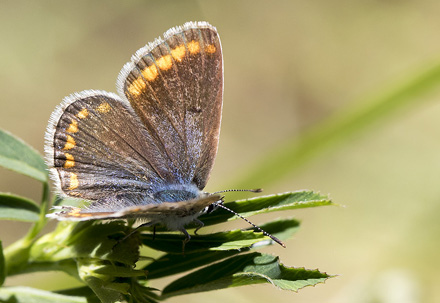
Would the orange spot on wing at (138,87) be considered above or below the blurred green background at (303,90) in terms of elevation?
below

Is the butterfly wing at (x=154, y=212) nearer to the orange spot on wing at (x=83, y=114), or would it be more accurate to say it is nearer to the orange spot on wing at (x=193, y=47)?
the orange spot on wing at (x=83, y=114)

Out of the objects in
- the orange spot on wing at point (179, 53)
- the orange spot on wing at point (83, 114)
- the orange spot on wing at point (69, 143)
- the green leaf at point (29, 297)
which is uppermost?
the orange spot on wing at point (179, 53)

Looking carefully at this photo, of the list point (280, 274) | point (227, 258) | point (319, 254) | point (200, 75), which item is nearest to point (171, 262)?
point (227, 258)

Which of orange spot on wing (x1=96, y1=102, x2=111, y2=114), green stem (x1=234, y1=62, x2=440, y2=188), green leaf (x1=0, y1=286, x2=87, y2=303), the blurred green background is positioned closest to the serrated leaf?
green leaf (x1=0, y1=286, x2=87, y2=303)

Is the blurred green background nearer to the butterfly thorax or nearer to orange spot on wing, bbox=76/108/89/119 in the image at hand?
the butterfly thorax

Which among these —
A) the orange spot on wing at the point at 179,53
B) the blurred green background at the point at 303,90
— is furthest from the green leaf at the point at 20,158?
the blurred green background at the point at 303,90

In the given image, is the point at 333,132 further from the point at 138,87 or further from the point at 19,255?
the point at 19,255

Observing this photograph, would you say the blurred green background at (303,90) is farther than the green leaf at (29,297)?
Yes
